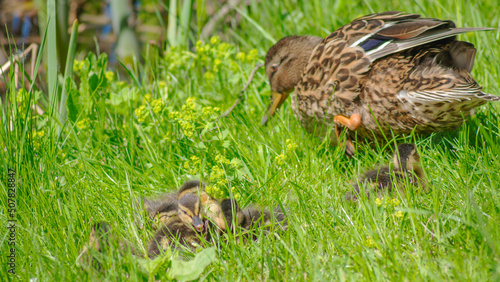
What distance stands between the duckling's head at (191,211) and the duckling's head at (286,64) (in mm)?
1592

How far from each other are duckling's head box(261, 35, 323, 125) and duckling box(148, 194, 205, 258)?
1613 millimetres

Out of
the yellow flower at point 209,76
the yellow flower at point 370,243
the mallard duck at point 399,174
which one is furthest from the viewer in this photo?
the yellow flower at point 209,76

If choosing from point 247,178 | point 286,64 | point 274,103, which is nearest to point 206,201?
point 247,178

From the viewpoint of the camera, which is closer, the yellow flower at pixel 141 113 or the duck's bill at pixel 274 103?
the yellow flower at pixel 141 113

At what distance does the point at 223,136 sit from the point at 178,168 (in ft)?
1.21

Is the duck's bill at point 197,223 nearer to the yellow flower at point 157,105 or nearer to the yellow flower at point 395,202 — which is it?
the yellow flower at point 395,202

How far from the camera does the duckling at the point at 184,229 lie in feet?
8.07

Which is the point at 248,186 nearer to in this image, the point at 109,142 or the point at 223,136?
the point at 223,136

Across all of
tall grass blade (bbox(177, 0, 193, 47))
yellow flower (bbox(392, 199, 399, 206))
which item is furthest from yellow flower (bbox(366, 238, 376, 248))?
tall grass blade (bbox(177, 0, 193, 47))

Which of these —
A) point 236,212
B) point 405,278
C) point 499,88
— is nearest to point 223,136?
point 236,212

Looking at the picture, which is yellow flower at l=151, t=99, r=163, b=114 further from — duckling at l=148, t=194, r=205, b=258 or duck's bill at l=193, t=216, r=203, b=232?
duck's bill at l=193, t=216, r=203, b=232

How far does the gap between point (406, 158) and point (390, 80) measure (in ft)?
1.61

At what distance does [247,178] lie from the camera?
10.00 ft

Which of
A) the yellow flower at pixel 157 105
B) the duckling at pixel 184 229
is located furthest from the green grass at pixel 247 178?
the duckling at pixel 184 229
